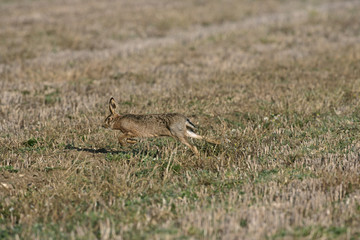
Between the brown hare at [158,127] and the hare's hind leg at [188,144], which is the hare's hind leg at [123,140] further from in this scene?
the hare's hind leg at [188,144]

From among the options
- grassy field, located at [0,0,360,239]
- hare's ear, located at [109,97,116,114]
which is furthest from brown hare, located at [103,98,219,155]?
grassy field, located at [0,0,360,239]

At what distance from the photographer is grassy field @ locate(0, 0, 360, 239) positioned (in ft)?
→ 18.0

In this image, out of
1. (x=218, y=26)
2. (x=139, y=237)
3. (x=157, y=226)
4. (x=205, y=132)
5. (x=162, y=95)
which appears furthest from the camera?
(x=218, y=26)

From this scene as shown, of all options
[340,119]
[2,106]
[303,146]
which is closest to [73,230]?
[303,146]

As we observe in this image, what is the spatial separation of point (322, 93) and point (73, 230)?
928 cm

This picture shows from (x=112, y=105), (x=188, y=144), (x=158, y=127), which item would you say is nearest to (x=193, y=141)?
(x=188, y=144)

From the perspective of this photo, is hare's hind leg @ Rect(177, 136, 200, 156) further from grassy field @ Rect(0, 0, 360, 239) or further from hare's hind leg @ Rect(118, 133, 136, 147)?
hare's hind leg @ Rect(118, 133, 136, 147)

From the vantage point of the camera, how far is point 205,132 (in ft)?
31.6

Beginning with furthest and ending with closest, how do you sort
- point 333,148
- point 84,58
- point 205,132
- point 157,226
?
point 84,58
point 205,132
point 333,148
point 157,226

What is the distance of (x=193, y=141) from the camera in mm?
8961

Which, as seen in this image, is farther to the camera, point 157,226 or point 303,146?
point 303,146

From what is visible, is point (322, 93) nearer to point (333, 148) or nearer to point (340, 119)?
point (340, 119)

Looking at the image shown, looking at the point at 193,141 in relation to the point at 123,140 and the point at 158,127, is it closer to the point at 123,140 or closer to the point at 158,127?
the point at 158,127

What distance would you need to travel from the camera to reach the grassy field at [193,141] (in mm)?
5473
